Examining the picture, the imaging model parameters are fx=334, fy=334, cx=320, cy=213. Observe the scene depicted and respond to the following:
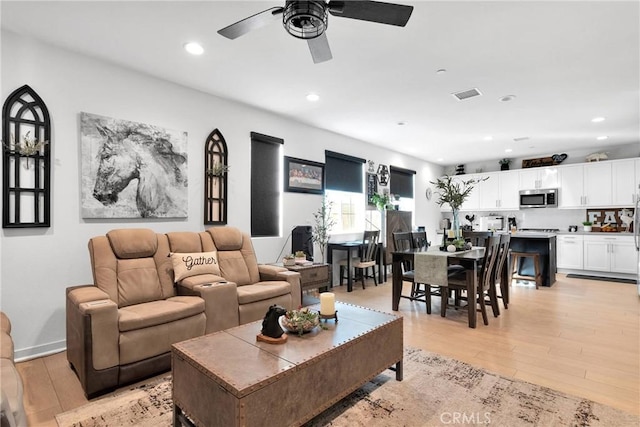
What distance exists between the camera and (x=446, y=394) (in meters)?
2.25

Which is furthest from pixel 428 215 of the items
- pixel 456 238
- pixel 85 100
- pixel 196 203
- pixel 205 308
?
pixel 85 100

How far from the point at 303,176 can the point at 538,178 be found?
565 centimetres

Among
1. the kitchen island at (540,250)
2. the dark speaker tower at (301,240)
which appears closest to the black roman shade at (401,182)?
the kitchen island at (540,250)

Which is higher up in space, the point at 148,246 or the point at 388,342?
the point at 148,246

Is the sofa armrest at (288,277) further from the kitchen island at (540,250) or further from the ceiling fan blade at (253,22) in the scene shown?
the kitchen island at (540,250)

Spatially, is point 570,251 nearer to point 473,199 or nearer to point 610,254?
point 610,254

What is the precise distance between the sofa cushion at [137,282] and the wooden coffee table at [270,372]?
4.25ft

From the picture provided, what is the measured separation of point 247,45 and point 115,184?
1.86 meters

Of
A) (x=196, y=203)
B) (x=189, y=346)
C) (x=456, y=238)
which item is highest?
(x=196, y=203)

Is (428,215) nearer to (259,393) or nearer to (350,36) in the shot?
(350,36)

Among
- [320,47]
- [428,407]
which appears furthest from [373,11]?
[428,407]

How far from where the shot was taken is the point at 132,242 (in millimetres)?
3047

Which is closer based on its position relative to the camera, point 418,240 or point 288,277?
point 288,277

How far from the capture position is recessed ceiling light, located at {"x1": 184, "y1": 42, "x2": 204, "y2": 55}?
2.91 metres
